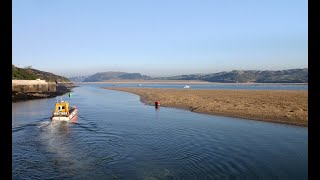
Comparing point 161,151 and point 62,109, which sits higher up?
point 62,109

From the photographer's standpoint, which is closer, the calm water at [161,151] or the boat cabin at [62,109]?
the calm water at [161,151]

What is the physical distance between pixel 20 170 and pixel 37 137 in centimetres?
1232

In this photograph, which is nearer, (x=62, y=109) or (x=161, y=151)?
(x=161, y=151)

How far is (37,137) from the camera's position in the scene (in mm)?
30453

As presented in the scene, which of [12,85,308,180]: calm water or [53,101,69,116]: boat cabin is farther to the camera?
[53,101,69,116]: boat cabin

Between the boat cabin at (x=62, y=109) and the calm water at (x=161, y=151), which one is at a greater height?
the boat cabin at (x=62, y=109)

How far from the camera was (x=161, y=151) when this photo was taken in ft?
78.6

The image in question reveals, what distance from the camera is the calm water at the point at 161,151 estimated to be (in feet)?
59.9

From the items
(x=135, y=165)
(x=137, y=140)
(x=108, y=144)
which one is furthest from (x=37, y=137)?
(x=135, y=165)

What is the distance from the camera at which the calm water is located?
18.3 meters

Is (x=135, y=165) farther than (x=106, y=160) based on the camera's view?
No

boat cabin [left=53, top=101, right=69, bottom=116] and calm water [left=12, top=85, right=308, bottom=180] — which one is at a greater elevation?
boat cabin [left=53, top=101, right=69, bottom=116]
